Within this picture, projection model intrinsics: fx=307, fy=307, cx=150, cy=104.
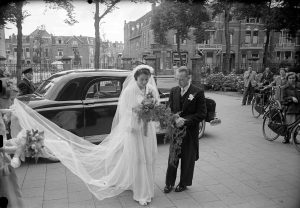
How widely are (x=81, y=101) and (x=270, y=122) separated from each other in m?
4.64

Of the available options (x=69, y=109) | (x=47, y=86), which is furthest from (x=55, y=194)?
(x=47, y=86)

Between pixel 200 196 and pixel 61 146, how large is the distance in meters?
2.21

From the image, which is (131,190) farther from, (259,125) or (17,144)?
(259,125)

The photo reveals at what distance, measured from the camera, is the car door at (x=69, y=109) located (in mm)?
6309

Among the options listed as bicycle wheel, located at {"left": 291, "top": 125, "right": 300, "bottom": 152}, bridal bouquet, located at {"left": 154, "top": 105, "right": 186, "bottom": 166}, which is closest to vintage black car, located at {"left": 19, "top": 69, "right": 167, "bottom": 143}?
bridal bouquet, located at {"left": 154, "top": 105, "right": 186, "bottom": 166}

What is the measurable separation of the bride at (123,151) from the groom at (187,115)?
16.5 inches

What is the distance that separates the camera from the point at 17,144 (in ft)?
10.0

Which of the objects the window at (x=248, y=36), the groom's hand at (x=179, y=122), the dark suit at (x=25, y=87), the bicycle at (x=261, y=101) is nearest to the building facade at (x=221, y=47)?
the window at (x=248, y=36)

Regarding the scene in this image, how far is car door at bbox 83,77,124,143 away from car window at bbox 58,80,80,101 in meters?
0.21

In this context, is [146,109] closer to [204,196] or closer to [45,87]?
[204,196]

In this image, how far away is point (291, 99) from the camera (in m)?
7.34

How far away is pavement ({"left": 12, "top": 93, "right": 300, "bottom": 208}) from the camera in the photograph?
4.27 meters

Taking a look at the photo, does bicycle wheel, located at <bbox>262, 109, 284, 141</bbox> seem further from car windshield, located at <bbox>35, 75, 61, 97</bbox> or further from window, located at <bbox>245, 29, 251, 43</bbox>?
window, located at <bbox>245, 29, 251, 43</bbox>

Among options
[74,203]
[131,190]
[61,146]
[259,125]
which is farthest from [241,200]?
[259,125]
